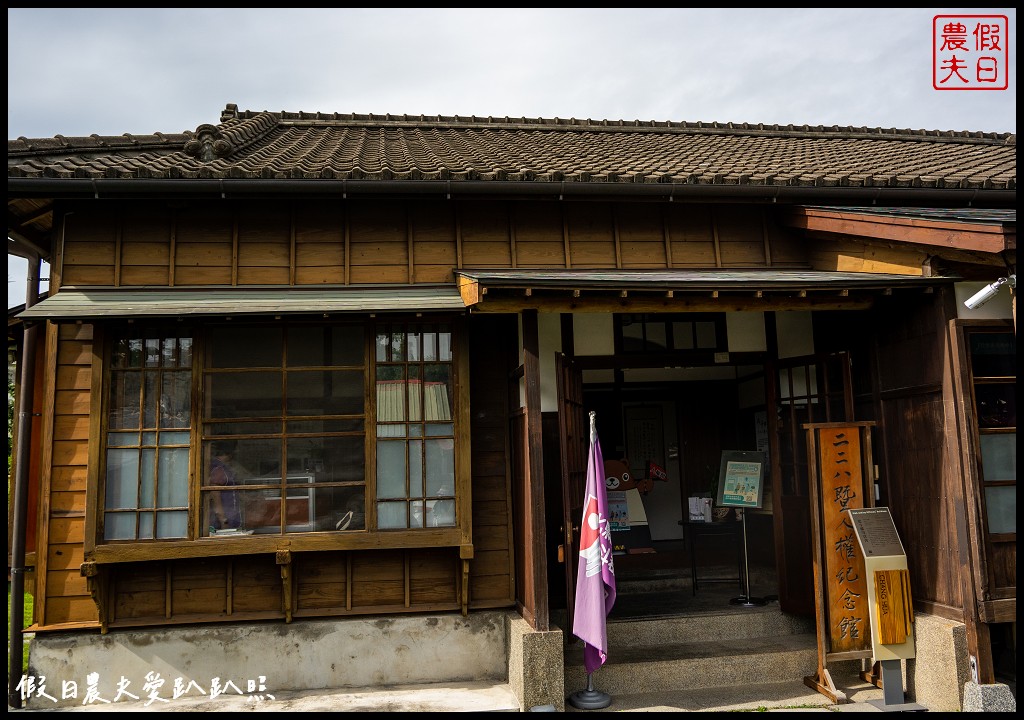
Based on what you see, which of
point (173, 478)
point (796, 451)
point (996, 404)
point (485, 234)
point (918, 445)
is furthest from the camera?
point (485, 234)

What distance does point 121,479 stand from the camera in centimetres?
688

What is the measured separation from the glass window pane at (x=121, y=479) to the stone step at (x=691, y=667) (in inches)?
169

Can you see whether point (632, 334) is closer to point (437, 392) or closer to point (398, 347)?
point (437, 392)

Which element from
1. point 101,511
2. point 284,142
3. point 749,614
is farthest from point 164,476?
point 749,614

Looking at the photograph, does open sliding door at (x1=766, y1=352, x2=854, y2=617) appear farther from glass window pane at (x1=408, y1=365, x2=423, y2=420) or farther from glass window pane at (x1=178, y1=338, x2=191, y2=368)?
glass window pane at (x1=178, y1=338, x2=191, y2=368)

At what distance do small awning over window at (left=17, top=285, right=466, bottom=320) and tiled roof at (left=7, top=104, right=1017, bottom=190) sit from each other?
3.56ft

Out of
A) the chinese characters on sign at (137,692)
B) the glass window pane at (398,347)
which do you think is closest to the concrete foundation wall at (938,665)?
the glass window pane at (398,347)

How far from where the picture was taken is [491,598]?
24.2 ft

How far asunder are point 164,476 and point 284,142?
477 cm

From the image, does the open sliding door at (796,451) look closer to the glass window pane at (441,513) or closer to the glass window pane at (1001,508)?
the glass window pane at (1001,508)

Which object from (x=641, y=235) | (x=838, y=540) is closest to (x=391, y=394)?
(x=641, y=235)

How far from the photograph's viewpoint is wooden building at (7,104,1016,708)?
6473mm

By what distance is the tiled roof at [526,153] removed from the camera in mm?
7359

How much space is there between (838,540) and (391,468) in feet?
13.6
